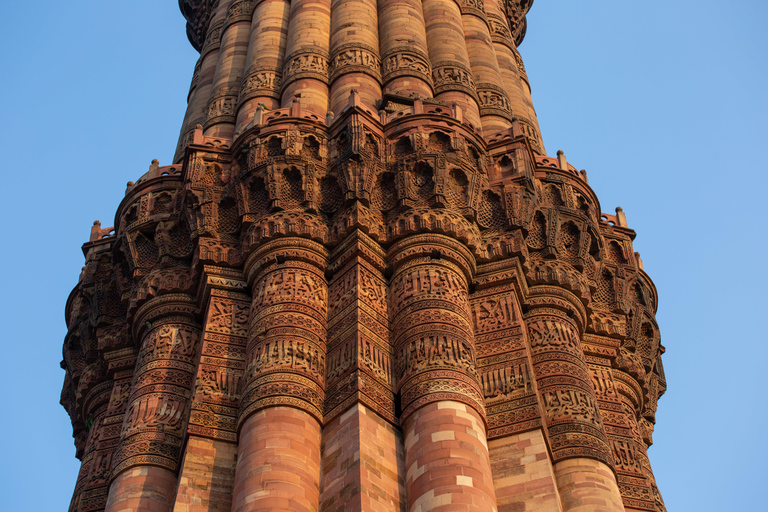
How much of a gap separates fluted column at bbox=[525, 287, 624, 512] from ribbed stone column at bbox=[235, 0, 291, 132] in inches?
177

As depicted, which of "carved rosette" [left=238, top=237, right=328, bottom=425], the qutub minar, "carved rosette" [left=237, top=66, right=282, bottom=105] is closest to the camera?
the qutub minar

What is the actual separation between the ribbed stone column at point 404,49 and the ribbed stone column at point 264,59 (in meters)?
1.43

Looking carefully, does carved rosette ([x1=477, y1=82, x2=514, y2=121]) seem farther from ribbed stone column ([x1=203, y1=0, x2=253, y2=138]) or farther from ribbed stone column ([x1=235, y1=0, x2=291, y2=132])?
ribbed stone column ([x1=203, y1=0, x2=253, y2=138])

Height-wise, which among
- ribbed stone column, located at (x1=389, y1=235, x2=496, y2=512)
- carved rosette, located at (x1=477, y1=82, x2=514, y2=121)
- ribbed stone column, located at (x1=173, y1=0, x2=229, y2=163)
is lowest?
ribbed stone column, located at (x1=389, y1=235, x2=496, y2=512)

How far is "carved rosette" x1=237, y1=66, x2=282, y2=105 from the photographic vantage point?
15.0 meters

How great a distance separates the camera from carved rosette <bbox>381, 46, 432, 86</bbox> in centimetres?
1493

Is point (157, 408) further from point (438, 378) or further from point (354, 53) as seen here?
point (354, 53)

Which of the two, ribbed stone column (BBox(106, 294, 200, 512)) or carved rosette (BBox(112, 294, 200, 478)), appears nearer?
ribbed stone column (BBox(106, 294, 200, 512))

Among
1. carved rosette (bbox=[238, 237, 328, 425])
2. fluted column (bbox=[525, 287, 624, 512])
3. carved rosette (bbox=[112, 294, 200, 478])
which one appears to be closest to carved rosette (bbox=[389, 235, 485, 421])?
carved rosette (bbox=[238, 237, 328, 425])

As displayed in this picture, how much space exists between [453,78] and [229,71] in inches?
130

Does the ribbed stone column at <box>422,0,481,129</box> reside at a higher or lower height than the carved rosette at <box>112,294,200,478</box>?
higher

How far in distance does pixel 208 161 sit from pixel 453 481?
5519 mm

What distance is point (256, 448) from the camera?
9.47m

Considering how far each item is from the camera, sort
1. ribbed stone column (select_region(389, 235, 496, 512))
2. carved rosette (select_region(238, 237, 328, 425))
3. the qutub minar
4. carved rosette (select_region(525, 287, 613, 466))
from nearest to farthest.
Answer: ribbed stone column (select_region(389, 235, 496, 512)) < the qutub minar < carved rosette (select_region(238, 237, 328, 425)) < carved rosette (select_region(525, 287, 613, 466))
